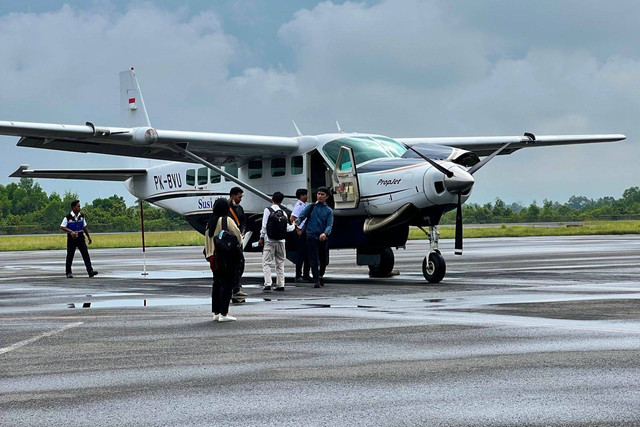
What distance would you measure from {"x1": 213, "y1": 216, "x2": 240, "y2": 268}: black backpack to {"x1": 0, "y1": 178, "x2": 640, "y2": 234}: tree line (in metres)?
74.1

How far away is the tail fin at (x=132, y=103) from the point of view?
28.5m

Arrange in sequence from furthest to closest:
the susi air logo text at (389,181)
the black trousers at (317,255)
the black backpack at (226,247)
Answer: the susi air logo text at (389,181)
the black trousers at (317,255)
the black backpack at (226,247)

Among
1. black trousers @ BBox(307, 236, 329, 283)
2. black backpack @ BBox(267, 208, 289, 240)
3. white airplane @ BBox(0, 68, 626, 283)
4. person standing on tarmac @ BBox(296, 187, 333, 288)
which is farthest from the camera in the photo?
white airplane @ BBox(0, 68, 626, 283)

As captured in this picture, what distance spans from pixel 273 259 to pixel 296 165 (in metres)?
4.67

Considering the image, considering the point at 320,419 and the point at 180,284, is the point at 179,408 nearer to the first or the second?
the point at 320,419

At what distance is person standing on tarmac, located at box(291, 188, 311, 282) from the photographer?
1887 cm

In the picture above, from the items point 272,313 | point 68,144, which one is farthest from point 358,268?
point 272,313

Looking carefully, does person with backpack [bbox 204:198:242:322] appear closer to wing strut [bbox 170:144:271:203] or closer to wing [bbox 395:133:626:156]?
wing strut [bbox 170:144:271:203]

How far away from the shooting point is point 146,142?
21.1 meters

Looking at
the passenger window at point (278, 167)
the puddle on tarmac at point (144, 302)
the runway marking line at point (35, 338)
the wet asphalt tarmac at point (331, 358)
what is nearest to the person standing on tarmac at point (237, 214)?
the wet asphalt tarmac at point (331, 358)

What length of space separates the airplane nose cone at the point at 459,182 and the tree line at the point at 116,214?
70.0 metres

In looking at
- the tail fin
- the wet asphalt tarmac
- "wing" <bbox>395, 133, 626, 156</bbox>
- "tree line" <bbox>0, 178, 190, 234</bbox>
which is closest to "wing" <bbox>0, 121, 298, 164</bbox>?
"wing" <bbox>395, 133, 626, 156</bbox>

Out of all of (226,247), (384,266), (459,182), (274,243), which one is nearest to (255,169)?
(384,266)

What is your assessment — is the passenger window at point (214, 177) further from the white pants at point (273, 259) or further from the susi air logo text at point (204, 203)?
the white pants at point (273, 259)
